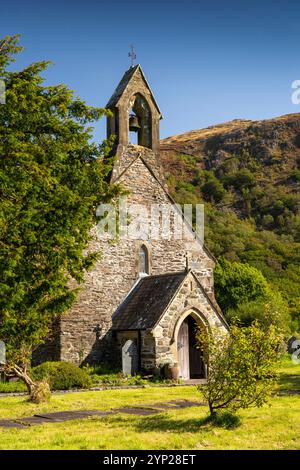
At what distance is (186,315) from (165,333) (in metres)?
1.30

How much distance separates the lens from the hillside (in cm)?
6519

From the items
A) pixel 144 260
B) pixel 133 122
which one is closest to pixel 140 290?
pixel 144 260

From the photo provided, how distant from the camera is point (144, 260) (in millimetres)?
29672

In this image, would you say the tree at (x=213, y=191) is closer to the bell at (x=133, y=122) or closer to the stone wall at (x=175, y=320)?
the bell at (x=133, y=122)

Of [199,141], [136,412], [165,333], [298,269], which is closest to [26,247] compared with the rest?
[136,412]

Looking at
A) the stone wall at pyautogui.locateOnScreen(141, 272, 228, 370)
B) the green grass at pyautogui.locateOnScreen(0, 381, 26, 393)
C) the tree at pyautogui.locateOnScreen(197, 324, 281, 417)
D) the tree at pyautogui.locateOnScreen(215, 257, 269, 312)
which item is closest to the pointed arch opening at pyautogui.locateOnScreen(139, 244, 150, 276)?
the stone wall at pyautogui.locateOnScreen(141, 272, 228, 370)

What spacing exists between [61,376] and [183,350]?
6.59 meters

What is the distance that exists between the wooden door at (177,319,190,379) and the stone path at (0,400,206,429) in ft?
30.0

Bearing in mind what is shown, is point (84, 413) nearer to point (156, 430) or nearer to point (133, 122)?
point (156, 430)

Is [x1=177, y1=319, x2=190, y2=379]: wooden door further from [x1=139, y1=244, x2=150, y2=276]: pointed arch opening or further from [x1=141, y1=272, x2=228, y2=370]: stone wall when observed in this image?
[x1=139, y1=244, x2=150, y2=276]: pointed arch opening

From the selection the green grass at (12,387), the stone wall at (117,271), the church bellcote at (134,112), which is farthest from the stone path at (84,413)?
the church bellcote at (134,112)

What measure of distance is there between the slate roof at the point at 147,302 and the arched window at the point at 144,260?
0.91m
